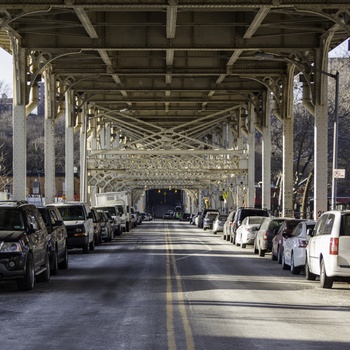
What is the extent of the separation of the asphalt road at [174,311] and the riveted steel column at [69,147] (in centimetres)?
2922

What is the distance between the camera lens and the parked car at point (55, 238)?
79.2 ft

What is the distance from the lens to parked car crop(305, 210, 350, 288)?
19781 millimetres

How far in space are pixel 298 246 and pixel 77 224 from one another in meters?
12.6

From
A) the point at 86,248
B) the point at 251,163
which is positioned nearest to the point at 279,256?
the point at 86,248

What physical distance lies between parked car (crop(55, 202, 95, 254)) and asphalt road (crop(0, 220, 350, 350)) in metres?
9.44

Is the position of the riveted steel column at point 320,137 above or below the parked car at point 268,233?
above

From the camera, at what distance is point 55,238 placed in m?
24.6

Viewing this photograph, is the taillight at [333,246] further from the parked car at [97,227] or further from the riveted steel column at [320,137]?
the parked car at [97,227]

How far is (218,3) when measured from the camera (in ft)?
93.7

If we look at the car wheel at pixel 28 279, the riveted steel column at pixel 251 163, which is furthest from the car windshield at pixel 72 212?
the riveted steel column at pixel 251 163

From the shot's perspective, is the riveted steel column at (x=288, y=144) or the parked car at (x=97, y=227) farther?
the riveted steel column at (x=288, y=144)

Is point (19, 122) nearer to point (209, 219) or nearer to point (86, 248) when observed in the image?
point (86, 248)

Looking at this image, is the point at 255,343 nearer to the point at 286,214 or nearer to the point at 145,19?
the point at 145,19

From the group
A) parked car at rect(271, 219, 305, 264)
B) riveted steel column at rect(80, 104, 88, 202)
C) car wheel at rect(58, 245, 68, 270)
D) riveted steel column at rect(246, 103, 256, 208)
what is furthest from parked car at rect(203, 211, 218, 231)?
car wheel at rect(58, 245, 68, 270)
